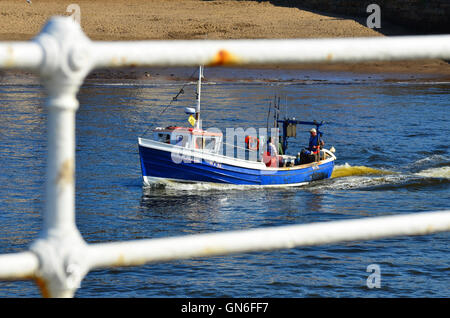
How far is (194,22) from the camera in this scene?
55.2 metres

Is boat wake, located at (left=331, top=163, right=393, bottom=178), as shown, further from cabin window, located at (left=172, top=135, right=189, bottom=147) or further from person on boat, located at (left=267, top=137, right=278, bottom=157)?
cabin window, located at (left=172, top=135, right=189, bottom=147)

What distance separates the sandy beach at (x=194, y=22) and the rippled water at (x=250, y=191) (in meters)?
4.13

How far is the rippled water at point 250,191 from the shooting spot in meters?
15.1

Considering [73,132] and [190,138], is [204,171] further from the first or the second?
[73,132]

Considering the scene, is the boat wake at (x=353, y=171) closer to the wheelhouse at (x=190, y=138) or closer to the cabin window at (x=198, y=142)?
the wheelhouse at (x=190, y=138)

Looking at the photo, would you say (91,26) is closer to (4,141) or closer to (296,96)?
(296,96)

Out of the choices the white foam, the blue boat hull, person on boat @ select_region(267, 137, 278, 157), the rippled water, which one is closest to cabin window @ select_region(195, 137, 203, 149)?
the blue boat hull

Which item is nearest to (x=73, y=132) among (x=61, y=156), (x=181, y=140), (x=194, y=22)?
(x=61, y=156)

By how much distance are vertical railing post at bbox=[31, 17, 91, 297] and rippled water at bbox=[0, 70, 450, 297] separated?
12.2 meters

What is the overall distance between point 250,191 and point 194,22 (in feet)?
105

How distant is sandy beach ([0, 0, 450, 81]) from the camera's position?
174ft

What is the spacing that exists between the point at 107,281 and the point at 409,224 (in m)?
13.2

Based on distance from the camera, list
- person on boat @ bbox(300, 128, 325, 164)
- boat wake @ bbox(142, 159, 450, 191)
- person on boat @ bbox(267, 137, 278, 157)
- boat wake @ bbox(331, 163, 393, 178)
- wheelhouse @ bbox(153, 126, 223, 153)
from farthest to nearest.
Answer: boat wake @ bbox(331, 163, 393, 178)
person on boat @ bbox(300, 128, 325, 164)
boat wake @ bbox(142, 159, 450, 191)
person on boat @ bbox(267, 137, 278, 157)
wheelhouse @ bbox(153, 126, 223, 153)
